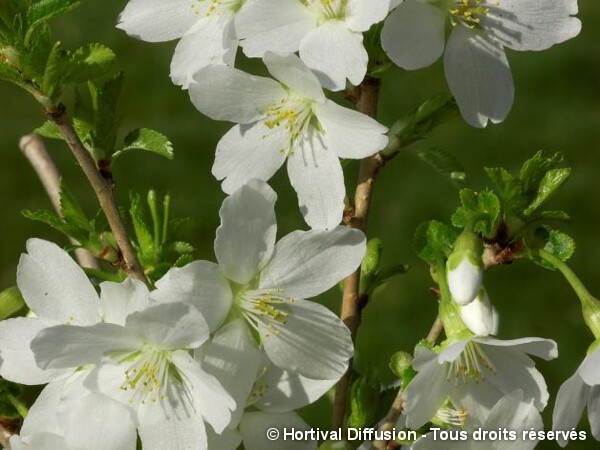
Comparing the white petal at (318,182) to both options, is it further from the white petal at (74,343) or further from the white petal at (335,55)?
the white petal at (74,343)

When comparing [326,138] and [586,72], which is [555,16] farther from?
[586,72]

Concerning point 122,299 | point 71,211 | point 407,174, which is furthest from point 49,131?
point 407,174

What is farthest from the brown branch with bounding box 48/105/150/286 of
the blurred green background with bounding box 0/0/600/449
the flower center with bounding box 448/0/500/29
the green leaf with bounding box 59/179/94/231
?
the blurred green background with bounding box 0/0/600/449

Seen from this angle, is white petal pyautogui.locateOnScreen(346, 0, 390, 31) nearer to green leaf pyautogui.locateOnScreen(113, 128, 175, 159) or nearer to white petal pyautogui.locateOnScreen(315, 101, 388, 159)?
white petal pyautogui.locateOnScreen(315, 101, 388, 159)

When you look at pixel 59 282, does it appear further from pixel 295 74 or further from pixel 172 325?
pixel 295 74

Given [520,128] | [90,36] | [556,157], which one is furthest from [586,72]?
[556,157]
